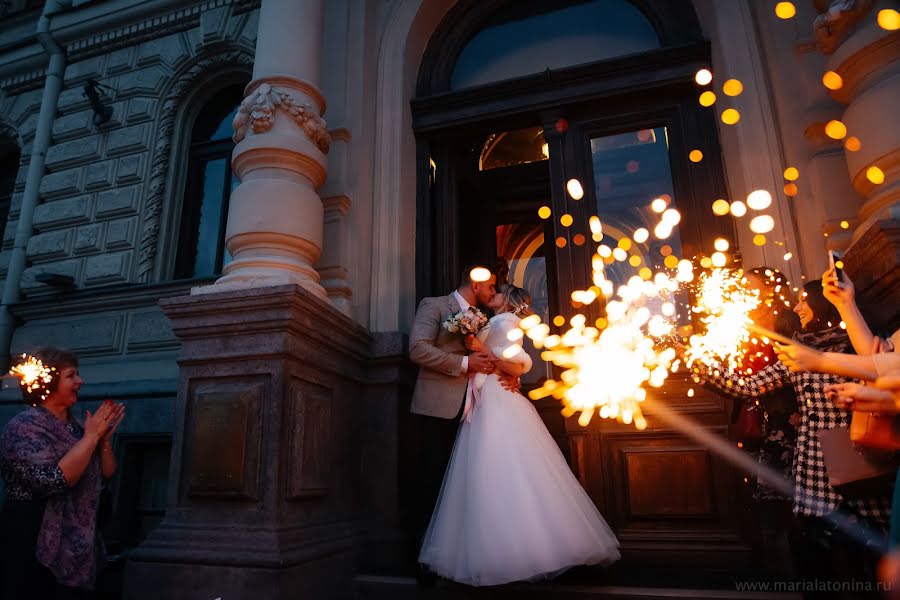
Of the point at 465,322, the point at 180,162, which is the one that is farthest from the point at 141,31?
the point at 465,322

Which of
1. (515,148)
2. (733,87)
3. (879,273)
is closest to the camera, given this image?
(879,273)

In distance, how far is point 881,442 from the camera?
2008 millimetres

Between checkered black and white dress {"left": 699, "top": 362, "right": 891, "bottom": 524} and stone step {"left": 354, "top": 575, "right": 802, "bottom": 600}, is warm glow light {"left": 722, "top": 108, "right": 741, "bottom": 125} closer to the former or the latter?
checkered black and white dress {"left": 699, "top": 362, "right": 891, "bottom": 524}

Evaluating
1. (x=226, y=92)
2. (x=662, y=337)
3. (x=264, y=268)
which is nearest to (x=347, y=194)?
(x=264, y=268)

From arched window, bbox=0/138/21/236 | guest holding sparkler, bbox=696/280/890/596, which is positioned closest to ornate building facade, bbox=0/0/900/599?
guest holding sparkler, bbox=696/280/890/596

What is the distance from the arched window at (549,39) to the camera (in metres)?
5.33

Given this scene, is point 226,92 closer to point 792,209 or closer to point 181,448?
point 181,448

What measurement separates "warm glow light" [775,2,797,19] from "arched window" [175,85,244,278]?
5334 mm

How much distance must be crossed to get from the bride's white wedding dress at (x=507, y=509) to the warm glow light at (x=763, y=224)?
202cm

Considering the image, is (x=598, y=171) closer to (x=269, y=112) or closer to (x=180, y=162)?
(x=269, y=112)

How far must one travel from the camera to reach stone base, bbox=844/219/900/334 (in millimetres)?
2803

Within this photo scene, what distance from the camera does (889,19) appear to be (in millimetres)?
3412

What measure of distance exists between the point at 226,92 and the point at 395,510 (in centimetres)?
566

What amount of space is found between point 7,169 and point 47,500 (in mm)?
7449
